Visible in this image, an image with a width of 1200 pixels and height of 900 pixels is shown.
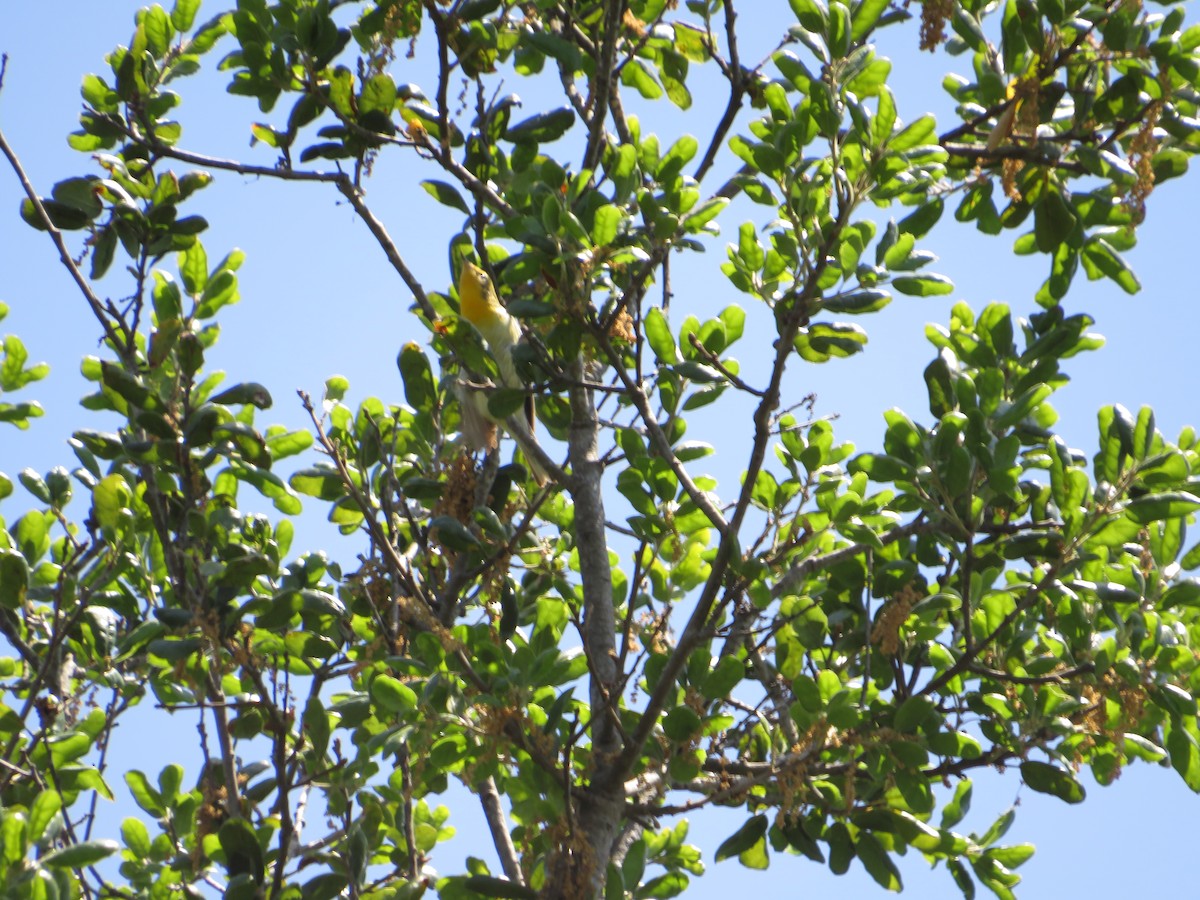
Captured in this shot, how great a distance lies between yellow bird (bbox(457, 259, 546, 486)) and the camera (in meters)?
3.25

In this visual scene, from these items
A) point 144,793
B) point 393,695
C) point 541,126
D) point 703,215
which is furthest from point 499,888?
point 541,126

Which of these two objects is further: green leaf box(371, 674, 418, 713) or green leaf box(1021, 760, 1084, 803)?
green leaf box(1021, 760, 1084, 803)

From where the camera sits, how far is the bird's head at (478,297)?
3.81 metres

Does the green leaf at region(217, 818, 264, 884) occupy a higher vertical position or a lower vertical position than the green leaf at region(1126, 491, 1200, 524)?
lower

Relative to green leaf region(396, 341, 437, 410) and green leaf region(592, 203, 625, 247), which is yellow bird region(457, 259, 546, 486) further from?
green leaf region(592, 203, 625, 247)

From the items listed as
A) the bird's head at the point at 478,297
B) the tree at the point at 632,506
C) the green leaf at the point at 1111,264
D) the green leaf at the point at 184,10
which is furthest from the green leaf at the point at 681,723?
A: the green leaf at the point at 184,10

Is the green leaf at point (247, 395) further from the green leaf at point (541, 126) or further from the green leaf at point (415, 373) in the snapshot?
the green leaf at point (541, 126)

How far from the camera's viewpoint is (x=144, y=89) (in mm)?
3098

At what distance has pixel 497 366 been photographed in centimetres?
302

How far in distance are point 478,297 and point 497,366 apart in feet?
3.50

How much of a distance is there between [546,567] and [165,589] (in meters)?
0.98

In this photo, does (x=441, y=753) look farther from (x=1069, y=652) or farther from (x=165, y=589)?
(x=1069, y=652)

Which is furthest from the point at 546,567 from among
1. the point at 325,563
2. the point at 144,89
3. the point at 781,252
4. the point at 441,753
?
the point at 144,89

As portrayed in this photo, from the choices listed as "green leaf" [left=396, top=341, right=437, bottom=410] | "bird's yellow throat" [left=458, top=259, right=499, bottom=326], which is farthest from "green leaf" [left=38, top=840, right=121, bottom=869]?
"bird's yellow throat" [left=458, top=259, right=499, bottom=326]
